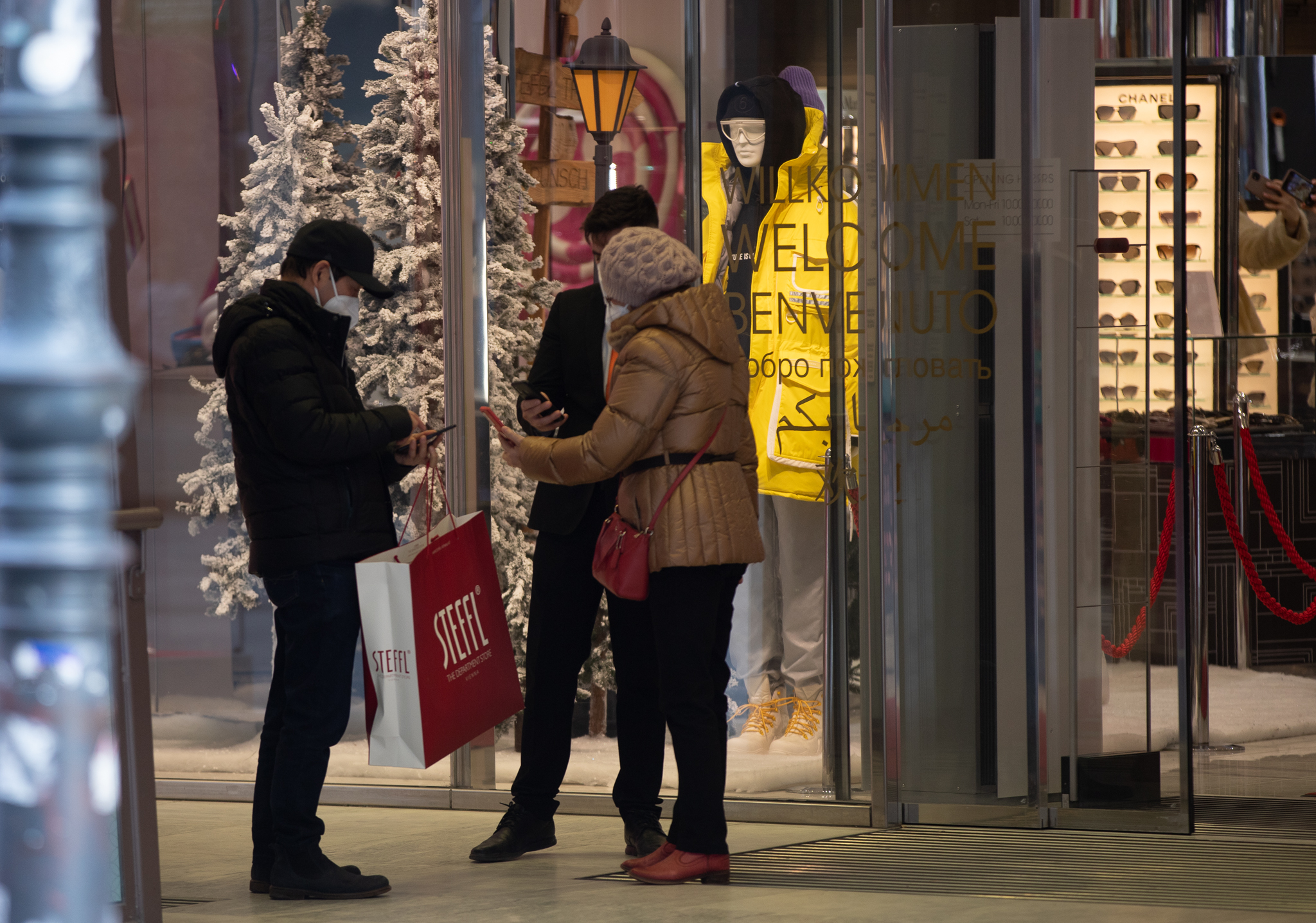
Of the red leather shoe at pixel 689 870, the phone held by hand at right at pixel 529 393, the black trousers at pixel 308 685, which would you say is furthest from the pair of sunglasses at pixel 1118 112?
the black trousers at pixel 308 685

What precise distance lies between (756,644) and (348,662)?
1458mm

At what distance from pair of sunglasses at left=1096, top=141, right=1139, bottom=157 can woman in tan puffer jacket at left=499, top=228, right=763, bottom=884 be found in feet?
4.40

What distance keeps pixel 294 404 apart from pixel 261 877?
3.90 feet

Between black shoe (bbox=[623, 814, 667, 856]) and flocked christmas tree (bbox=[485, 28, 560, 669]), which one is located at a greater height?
flocked christmas tree (bbox=[485, 28, 560, 669])

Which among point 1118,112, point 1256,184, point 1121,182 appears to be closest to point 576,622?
point 1121,182

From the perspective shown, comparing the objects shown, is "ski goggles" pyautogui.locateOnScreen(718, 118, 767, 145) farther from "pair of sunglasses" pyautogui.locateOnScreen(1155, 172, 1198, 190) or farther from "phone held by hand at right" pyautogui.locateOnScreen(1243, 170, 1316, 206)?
"phone held by hand at right" pyautogui.locateOnScreen(1243, 170, 1316, 206)

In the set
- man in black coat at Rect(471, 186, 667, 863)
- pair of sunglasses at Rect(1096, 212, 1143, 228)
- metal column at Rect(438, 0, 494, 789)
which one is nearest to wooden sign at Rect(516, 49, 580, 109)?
metal column at Rect(438, 0, 494, 789)

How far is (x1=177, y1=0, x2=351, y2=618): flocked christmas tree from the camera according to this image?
16.5ft

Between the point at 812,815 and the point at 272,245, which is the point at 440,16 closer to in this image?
the point at 272,245

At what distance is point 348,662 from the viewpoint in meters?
3.75

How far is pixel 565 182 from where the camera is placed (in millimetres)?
4824

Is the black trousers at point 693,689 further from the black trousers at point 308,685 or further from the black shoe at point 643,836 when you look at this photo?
the black trousers at point 308,685

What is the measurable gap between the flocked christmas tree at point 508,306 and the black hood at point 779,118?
2.54 feet

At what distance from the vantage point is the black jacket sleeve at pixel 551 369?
4.18 metres
